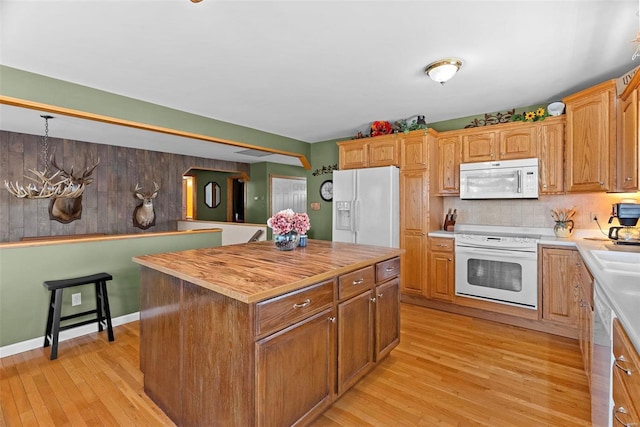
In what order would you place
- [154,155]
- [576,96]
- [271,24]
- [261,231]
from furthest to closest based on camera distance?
[154,155] < [261,231] < [576,96] < [271,24]

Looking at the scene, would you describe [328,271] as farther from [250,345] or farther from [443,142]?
[443,142]

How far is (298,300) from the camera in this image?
1.52 m

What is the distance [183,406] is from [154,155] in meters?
5.46

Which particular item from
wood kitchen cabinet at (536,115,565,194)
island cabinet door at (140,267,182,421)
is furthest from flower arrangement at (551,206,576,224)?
island cabinet door at (140,267,182,421)

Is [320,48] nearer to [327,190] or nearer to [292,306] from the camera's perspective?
[292,306]

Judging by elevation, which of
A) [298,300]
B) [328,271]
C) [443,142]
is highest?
[443,142]

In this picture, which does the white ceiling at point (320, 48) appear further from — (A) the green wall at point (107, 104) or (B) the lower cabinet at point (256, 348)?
(B) the lower cabinet at point (256, 348)

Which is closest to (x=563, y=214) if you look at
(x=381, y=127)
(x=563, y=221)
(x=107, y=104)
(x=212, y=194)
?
(x=563, y=221)

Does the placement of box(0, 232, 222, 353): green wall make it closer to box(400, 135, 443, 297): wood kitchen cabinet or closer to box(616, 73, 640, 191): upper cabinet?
box(400, 135, 443, 297): wood kitchen cabinet

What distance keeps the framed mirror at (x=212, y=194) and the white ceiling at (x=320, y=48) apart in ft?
16.3

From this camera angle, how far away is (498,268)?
10.5 ft

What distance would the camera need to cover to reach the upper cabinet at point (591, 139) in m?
2.59

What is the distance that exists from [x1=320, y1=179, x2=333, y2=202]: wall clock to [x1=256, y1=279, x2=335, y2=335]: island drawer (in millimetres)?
3494

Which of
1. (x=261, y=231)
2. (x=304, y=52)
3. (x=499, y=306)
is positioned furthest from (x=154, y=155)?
(x=499, y=306)
